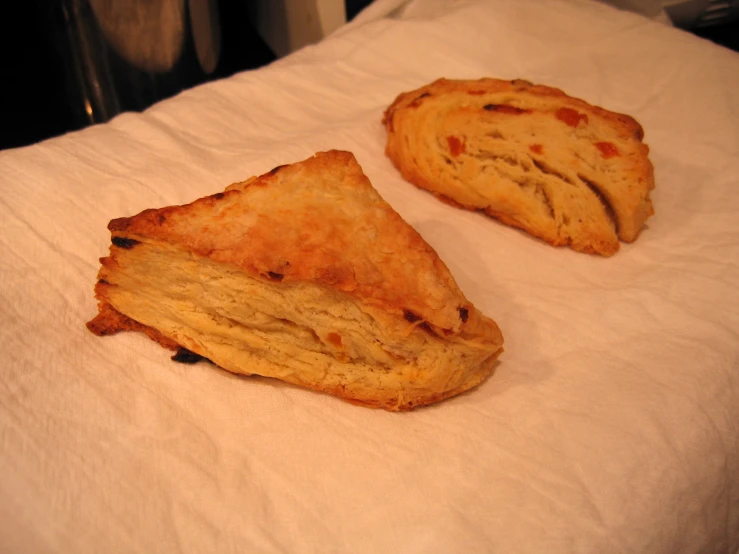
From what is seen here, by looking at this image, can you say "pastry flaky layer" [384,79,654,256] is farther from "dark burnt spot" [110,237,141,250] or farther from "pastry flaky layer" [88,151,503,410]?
"dark burnt spot" [110,237,141,250]

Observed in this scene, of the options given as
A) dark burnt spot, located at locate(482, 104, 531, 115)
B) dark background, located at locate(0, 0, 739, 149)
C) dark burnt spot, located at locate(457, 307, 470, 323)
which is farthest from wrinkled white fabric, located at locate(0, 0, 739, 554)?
dark background, located at locate(0, 0, 739, 149)

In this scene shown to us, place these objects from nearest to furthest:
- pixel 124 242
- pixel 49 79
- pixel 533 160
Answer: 1. pixel 124 242
2. pixel 533 160
3. pixel 49 79

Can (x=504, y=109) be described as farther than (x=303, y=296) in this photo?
Yes

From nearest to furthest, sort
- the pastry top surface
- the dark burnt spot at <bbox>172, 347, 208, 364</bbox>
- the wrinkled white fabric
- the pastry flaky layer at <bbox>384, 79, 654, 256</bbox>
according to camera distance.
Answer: the wrinkled white fabric, the pastry top surface, the dark burnt spot at <bbox>172, 347, 208, 364</bbox>, the pastry flaky layer at <bbox>384, 79, 654, 256</bbox>

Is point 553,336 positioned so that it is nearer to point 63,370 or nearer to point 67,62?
point 63,370

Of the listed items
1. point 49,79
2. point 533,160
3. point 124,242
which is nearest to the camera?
point 124,242

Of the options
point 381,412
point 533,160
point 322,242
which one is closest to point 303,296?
point 322,242

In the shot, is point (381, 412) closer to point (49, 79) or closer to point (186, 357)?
point (186, 357)
